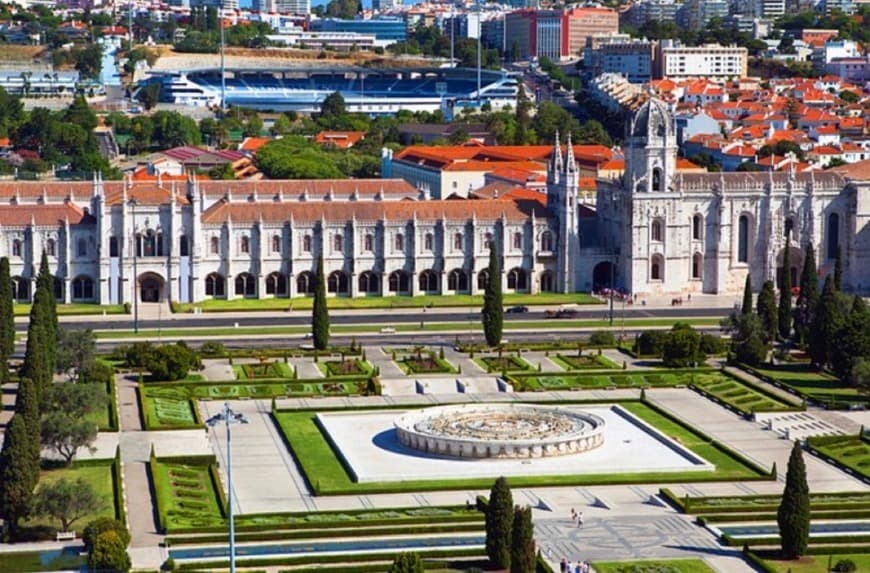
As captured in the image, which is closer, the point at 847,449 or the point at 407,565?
the point at 407,565

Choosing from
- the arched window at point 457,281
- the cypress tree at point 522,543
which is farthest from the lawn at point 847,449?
the arched window at point 457,281

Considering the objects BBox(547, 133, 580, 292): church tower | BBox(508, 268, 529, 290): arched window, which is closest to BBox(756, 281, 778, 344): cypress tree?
BBox(547, 133, 580, 292): church tower

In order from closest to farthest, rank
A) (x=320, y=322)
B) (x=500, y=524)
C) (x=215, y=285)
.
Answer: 1. (x=500, y=524)
2. (x=320, y=322)
3. (x=215, y=285)

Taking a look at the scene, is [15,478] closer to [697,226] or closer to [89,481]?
[89,481]

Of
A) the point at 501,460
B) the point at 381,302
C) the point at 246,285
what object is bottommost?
the point at 381,302

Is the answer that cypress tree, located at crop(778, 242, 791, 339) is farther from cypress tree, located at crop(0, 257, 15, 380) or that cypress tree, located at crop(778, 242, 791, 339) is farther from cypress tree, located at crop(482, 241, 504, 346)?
cypress tree, located at crop(0, 257, 15, 380)

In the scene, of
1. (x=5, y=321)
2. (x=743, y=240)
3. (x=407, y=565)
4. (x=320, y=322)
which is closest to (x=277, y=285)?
(x=320, y=322)

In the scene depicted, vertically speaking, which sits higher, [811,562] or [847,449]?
[811,562]

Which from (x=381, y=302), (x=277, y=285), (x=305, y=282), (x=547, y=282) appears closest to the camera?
(x=381, y=302)
